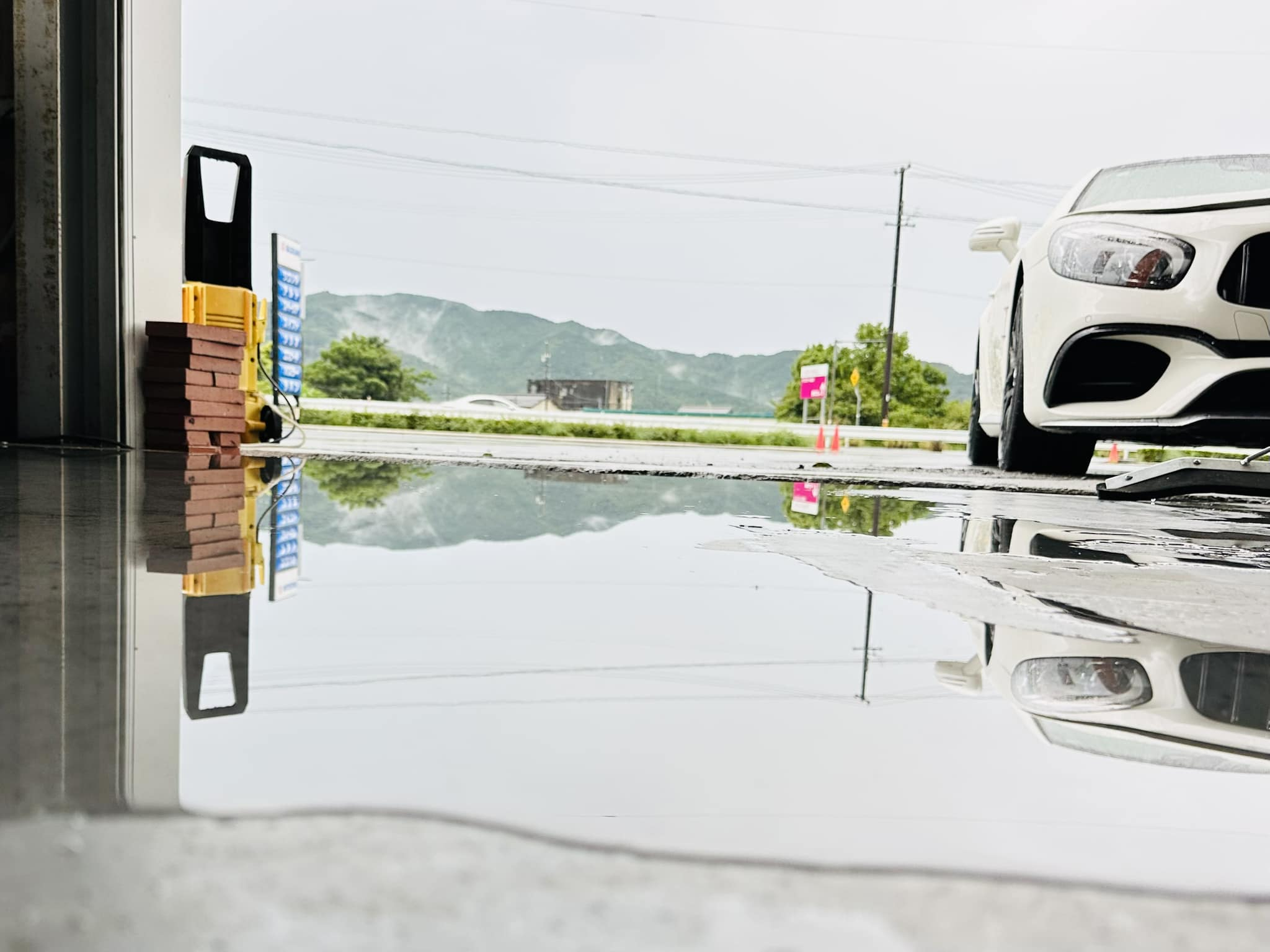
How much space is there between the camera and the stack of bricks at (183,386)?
17.7 ft

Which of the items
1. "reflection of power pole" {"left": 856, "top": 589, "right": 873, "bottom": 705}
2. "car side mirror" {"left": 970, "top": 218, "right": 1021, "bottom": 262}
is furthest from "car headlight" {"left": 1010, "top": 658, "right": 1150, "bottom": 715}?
"car side mirror" {"left": 970, "top": 218, "right": 1021, "bottom": 262}

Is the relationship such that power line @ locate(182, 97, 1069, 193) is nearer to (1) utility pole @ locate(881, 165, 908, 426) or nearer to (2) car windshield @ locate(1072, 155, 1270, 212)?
→ (1) utility pole @ locate(881, 165, 908, 426)

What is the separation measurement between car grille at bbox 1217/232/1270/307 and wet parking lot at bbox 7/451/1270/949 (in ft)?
6.11

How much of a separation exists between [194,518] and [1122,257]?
10.9 ft

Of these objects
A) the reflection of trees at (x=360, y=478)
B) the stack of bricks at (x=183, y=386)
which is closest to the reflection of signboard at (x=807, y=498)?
the reflection of trees at (x=360, y=478)

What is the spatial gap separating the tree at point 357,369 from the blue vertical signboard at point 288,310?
49877mm

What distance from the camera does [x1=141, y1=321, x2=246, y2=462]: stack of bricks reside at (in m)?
5.41

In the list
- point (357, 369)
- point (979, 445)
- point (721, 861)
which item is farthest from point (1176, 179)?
point (357, 369)

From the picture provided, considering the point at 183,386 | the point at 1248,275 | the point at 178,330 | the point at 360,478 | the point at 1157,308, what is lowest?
the point at 360,478

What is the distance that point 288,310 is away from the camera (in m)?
13.2

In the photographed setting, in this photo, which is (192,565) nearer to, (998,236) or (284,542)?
(284,542)

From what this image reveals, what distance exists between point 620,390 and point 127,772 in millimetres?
94144

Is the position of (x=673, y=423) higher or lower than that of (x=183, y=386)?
lower

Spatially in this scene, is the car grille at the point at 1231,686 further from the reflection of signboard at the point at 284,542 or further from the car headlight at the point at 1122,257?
the car headlight at the point at 1122,257
